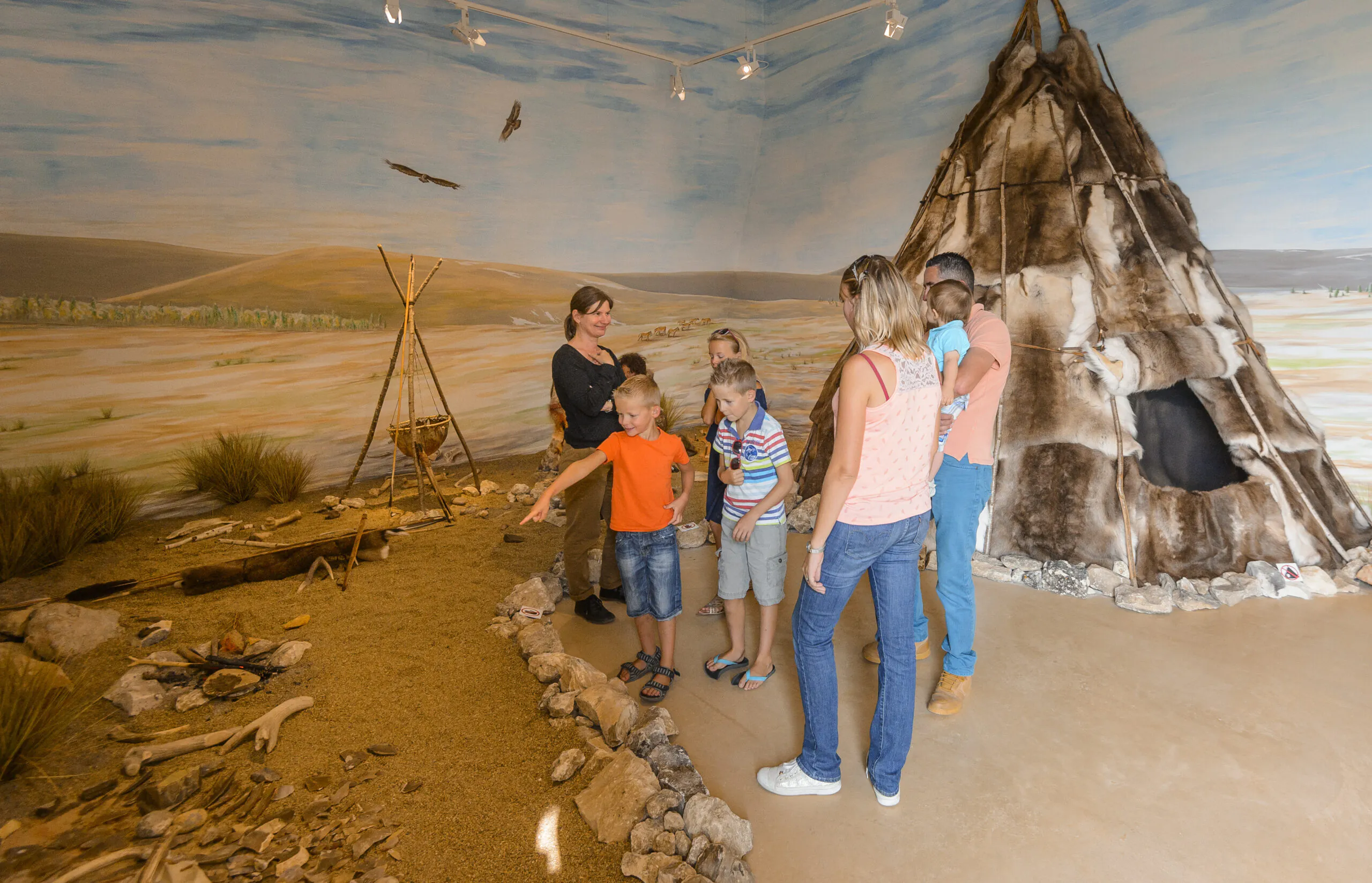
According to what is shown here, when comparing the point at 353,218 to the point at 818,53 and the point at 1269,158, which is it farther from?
the point at 1269,158

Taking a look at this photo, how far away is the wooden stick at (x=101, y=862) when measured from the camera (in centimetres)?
175

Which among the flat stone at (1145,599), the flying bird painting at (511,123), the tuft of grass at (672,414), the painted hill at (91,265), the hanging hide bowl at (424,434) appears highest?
the flying bird painting at (511,123)

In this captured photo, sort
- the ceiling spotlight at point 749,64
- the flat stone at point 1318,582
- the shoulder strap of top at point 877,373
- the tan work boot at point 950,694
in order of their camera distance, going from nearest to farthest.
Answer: the shoulder strap of top at point 877,373 < the tan work boot at point 950,694 < the flat stone at point 1318,582 < the ceiling spotlight at point 749,64

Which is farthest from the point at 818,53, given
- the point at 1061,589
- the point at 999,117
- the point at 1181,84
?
the point at 1061,589

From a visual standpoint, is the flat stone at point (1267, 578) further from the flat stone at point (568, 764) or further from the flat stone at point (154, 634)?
the flat stone at point (154, 634)

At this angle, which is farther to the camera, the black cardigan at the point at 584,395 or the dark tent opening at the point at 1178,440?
the dark tent opening at the point at 1178,440

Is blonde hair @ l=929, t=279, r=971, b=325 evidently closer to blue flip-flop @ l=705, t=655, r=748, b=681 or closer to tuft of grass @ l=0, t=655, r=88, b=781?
blue flip-flop @ l=705, t=655, r=748, b=681

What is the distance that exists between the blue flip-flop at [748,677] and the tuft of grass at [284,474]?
3934 millimetres

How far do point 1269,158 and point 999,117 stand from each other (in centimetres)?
154

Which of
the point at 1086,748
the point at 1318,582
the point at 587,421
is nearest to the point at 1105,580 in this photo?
the point at 1318,582

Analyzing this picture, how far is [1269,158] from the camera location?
161 inches

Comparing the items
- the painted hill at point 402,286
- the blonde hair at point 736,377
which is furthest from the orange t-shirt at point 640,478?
the painted hill at point 402,286

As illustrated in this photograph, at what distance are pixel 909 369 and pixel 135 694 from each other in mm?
3009

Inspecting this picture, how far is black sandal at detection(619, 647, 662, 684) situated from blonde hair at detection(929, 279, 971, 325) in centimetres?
174
